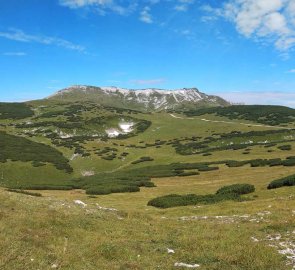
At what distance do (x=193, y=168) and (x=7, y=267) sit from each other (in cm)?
6847

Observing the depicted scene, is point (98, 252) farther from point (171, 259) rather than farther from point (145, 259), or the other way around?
point (171, 259)

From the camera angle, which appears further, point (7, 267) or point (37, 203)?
point (37, 203)

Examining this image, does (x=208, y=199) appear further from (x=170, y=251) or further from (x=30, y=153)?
(x=30, y=153)

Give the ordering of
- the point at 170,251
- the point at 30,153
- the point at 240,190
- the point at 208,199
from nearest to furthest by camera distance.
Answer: the point at 170,251 < the point at 208,199 < the point at 240,190 < the point at 30,153

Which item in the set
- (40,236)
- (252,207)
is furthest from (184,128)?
(40,236)

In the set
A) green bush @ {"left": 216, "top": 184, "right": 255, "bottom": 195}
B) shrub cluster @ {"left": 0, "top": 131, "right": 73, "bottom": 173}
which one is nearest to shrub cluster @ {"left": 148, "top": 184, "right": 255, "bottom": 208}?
green bush @ {"left": 216, "top": 184, "right": 255, "bottom": 195}

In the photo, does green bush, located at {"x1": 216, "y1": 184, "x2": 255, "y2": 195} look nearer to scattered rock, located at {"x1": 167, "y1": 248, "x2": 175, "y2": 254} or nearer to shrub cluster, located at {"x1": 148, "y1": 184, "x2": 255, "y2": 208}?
shrub cluster, located at {"x1": 148, "y1": 184, "x2": 255, "y2": 208}

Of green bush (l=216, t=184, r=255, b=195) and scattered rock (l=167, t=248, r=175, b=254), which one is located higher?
scattered rock (l=167, t=248, r=175, b=254)

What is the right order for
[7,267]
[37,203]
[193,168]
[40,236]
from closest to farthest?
[7,267] → [40,236] → [37,203] → [193,168]

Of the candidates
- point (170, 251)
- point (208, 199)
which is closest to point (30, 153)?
point (208, 199)

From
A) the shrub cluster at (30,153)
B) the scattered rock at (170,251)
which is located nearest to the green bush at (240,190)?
the scattered rock at (170,251)

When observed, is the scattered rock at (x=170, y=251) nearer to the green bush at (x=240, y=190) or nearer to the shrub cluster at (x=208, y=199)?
the shrub cluster at (x=208, y=199)

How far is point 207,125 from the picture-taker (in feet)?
625

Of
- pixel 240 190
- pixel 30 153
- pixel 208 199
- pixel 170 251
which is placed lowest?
pixel 30 153
